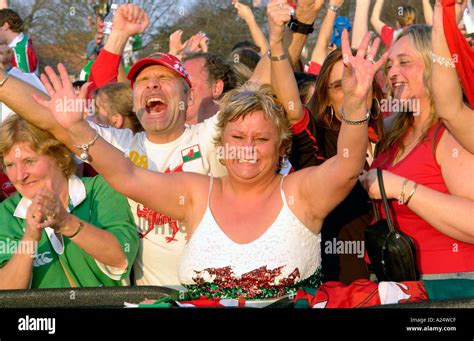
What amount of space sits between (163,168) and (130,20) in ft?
3.82

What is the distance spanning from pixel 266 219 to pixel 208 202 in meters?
0.26

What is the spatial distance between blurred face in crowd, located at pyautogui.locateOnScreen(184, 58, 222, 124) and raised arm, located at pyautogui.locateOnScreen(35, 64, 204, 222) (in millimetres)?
1505

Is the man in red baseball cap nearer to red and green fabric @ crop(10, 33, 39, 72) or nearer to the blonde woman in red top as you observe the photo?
the blonde woman in red top

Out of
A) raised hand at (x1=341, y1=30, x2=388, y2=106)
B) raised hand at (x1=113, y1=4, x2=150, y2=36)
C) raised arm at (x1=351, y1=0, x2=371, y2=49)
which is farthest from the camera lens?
raised arm at (x1=351, y1=0, x2=371, y2=49)

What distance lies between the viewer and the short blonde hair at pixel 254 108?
346 centimetres

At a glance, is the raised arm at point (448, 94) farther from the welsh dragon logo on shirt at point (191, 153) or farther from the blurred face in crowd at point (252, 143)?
the welsh dragon logo on shirt at point (191, 153)

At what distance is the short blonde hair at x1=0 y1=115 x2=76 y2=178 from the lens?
3818mm

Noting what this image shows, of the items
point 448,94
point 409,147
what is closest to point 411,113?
point 409,147

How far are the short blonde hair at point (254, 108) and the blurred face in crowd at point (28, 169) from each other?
0.85 metres

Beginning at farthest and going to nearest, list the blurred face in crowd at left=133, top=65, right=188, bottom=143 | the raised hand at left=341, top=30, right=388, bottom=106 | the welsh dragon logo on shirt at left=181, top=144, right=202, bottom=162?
the blurred face in crowd at left=133, top=65, right=188, bottom=143, the welsh dragon logo on shirt at left=181, top=144, right=202, bottom=162, the raised hand at left=341, top=30, right=388, bottom=106

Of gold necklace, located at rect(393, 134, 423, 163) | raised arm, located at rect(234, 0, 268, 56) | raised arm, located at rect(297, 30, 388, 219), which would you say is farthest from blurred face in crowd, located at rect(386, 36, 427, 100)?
raised arm, located at rect(234, 0, 268, 56)

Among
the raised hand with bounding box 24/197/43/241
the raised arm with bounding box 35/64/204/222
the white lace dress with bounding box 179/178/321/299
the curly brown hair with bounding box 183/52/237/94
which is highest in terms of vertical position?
the curly brown hair with bounding box 183/52/237/94
